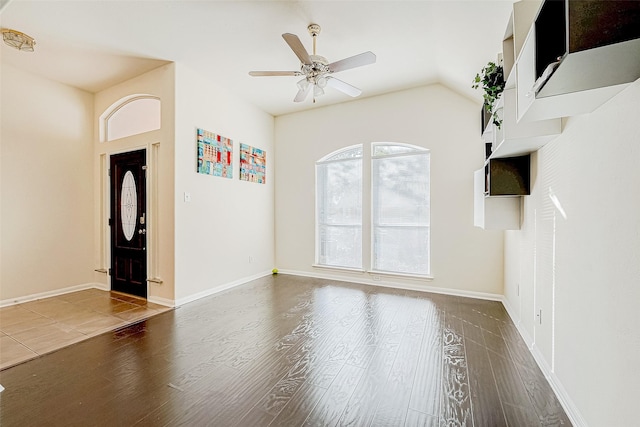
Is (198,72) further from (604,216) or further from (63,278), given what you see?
(604,216)

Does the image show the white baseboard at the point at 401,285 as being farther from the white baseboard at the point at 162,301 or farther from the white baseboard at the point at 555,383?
the white baseboard at the point at 162,301

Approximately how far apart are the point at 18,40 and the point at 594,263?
17.4 feet

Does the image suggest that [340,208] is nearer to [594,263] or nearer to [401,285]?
[401,285]

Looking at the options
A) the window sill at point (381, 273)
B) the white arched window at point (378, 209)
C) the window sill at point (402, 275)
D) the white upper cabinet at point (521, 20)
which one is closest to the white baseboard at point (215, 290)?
the window sill at point (381, 273)

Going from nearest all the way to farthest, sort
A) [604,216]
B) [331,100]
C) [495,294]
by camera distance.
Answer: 1. [604,216]
2. [495,294]
3. [331,100]

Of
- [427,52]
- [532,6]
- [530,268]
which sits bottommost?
[530,268]

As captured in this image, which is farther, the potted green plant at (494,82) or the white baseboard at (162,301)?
the white baseboard at (162,301)

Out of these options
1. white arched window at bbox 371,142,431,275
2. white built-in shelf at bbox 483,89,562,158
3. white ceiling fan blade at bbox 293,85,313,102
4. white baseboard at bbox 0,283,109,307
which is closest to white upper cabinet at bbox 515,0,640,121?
white built-in shelf at bbox 483,89,562,158

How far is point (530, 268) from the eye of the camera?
8.52 feet

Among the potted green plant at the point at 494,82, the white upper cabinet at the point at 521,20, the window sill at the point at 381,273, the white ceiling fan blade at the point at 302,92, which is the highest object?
the white ceiling fan blade at the point at 302,92

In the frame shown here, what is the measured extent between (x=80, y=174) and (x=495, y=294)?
639cm

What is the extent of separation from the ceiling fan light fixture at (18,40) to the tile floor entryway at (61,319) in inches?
118

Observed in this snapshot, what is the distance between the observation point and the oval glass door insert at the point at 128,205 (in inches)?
161

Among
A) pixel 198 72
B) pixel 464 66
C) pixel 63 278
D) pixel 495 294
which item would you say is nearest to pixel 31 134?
pixel 63 278
